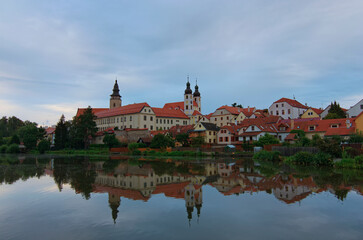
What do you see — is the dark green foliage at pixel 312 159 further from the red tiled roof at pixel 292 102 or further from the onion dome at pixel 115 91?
the onion dome at pixel 115 91

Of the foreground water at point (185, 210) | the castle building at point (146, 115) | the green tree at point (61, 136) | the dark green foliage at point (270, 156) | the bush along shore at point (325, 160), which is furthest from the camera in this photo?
the castle building at point (146, 115)

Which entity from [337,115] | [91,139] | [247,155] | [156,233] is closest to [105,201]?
[156,233]

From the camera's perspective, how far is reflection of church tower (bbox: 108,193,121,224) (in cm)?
1060

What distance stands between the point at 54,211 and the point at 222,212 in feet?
22.5

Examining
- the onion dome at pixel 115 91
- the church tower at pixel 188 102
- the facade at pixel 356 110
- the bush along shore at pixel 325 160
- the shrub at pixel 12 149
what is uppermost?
the onion dome at pixel 115 91

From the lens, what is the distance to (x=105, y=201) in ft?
42.0

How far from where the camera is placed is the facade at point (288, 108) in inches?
2862

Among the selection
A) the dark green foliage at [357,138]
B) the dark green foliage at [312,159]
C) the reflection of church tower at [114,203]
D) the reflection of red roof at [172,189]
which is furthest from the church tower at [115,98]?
the reflection of church tower at [114,203]

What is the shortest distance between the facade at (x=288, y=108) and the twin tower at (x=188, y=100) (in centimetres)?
2812

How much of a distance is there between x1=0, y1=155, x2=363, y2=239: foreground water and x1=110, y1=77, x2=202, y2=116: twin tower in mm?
76721

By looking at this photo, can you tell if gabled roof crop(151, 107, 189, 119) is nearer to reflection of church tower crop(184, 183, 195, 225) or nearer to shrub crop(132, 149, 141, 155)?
shrub crop(132, 149, 141, 155)

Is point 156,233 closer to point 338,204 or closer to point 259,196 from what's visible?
point 259,196

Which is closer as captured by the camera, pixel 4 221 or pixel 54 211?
pixel 4 221

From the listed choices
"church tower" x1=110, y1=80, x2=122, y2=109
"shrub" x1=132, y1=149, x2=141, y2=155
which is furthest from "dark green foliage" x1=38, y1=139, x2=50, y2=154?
"church tower" x1=110, y1=80, x2=122, y2=109
